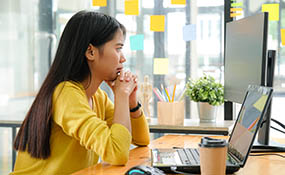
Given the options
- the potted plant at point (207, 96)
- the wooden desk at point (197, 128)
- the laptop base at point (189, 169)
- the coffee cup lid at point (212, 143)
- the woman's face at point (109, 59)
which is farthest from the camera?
the potted plant at point (207, 96)

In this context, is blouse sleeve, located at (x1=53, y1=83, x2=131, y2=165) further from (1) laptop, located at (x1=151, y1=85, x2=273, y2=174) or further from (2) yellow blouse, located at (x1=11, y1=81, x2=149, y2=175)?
(1) laptop, located at (x1=151, y1=85, x2=273, y2=174)

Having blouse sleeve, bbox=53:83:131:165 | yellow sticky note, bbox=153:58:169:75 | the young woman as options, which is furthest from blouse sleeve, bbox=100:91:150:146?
yellow sticky note, bbox=153:58:169:75

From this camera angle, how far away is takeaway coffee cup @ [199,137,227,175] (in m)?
0.97

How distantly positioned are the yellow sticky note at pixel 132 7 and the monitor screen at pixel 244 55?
840 millimetres

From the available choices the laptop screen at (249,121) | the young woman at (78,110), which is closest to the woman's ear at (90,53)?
the young woman at (78,110)

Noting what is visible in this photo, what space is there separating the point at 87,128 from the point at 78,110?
3.1 inches

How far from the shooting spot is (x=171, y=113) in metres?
2.13

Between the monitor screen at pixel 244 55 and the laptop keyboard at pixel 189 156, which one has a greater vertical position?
the monitor screen at pixel 244 55

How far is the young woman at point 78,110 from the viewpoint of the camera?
1.23 m

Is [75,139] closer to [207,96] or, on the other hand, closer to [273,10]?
[207,96]

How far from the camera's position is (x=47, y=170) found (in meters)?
1.31

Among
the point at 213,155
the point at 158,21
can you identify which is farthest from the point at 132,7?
the point at 213,155

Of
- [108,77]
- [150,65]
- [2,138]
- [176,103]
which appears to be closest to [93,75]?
[108,77]

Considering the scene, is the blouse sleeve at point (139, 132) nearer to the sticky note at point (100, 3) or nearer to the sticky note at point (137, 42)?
the sticky note at point (137, 42)
